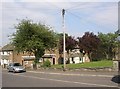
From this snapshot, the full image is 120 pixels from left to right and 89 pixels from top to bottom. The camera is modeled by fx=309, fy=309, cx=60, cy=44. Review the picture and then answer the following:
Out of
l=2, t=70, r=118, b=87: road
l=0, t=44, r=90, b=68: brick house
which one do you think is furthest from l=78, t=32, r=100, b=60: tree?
l=2, t=70, r=118, b=87: road

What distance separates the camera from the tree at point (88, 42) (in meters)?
74.2

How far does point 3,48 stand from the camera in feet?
277

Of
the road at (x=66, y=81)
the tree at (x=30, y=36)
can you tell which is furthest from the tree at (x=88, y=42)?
the road at (x=66, y=81)

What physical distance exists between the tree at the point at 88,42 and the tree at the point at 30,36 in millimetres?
22337

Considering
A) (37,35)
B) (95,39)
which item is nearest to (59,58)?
(95,39)

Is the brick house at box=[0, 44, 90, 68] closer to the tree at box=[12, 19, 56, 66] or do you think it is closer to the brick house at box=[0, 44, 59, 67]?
the brick house at box=[0, 44, 59, 67]

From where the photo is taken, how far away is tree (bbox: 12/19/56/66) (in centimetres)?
5154

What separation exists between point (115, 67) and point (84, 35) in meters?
42.9

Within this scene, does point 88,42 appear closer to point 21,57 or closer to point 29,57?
point 29,57

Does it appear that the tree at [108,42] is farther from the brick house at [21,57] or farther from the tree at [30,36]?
the tree at [30,36]

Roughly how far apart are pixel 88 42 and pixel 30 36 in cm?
2498

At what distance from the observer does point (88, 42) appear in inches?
2918

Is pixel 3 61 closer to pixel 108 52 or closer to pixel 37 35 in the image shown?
pixel 108 52

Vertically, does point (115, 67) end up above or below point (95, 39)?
below
